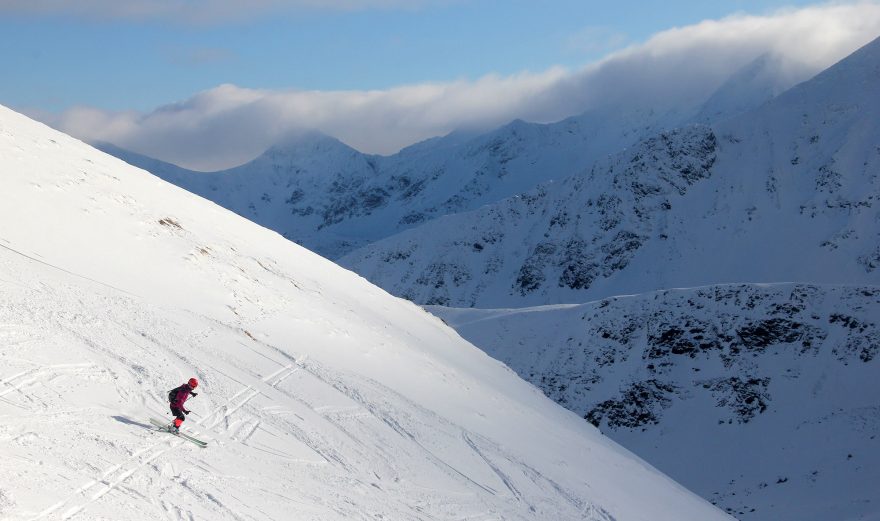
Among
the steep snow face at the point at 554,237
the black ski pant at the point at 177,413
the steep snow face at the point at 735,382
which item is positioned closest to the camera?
the black ski pant at the point at 177,413

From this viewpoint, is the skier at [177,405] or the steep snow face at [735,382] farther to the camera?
the steep snow face at [735,382]

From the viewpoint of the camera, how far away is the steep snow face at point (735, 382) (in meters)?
44.3

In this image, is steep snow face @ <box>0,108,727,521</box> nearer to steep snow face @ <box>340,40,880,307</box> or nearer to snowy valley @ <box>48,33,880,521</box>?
snowy valley @ <box>48,33,880,521</box>

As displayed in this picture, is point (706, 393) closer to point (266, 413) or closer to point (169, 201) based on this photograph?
point (169, 201)

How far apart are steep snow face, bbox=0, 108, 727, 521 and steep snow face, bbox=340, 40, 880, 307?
69227 mm

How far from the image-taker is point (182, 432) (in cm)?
1441

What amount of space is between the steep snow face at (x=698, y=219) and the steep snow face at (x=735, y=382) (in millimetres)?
29624

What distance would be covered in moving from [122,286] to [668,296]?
5114cm

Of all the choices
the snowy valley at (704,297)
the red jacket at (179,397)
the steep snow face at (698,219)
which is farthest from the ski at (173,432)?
the steep snow face at (698,219)

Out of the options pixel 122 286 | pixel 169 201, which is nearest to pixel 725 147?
pixel 169 201

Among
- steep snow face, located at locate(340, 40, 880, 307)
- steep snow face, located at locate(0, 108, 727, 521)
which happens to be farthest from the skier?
steep snow face, located at locate(340, 40, 880, 307)

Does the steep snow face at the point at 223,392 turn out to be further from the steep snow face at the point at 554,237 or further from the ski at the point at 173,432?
the steep snow face at the point at 554,237

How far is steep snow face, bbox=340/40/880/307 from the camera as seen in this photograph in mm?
92875

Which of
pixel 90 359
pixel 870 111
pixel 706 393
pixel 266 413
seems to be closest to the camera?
pixel 90 359
